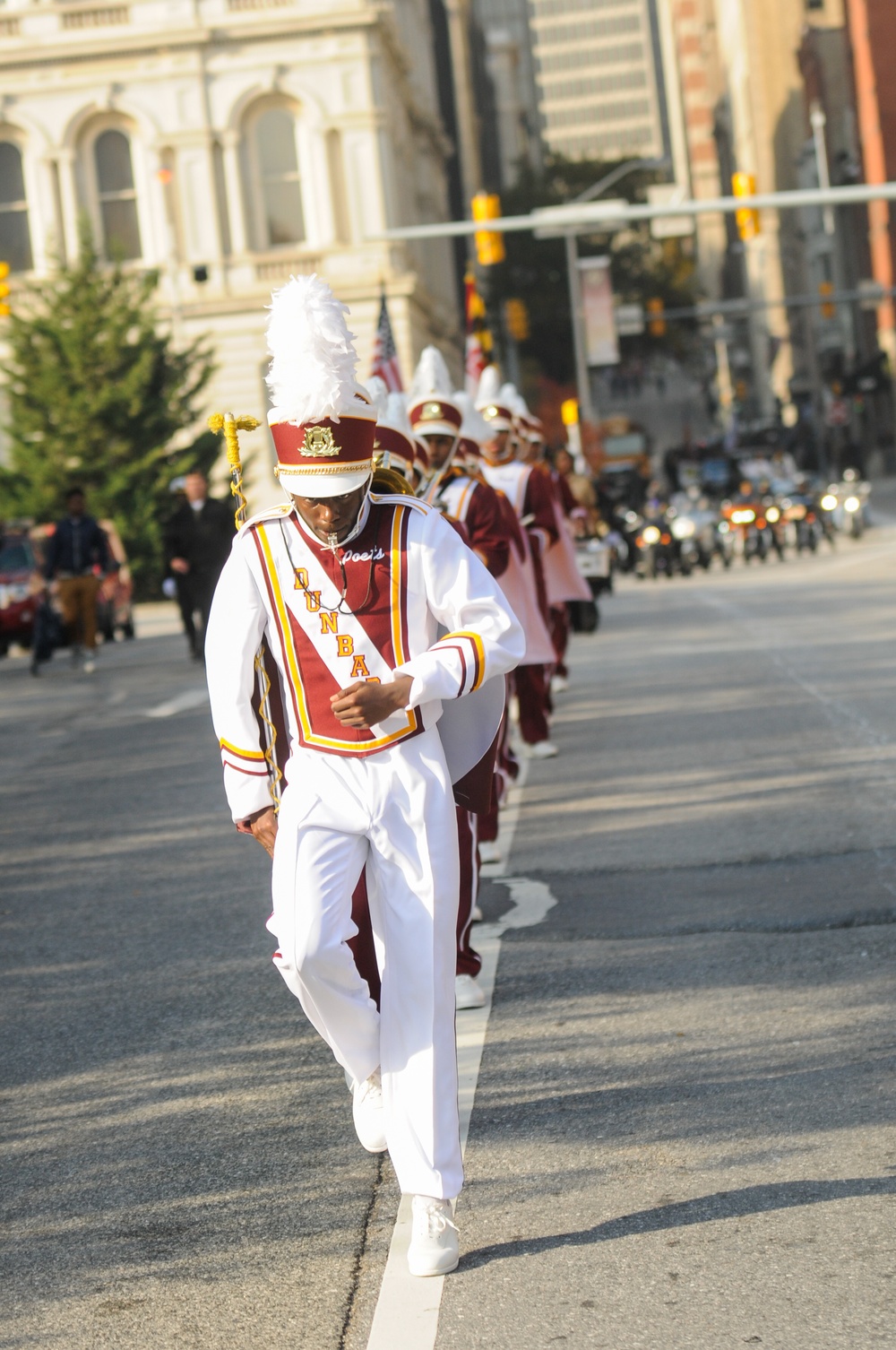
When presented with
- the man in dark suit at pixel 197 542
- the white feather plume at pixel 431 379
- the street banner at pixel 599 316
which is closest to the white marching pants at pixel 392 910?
the white feather plume at pixel 431 379

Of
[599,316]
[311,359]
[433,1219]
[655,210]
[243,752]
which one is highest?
[599,316]

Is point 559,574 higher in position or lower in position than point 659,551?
lower

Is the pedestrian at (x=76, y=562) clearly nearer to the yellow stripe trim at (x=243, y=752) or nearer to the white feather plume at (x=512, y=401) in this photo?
the white feather plume at (x=512, y=401)

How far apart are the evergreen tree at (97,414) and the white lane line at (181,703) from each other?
1769 centimetres

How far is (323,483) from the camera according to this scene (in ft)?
13.8

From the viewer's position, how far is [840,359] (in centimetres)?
8294

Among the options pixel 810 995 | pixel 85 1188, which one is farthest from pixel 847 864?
pixel 85 1188

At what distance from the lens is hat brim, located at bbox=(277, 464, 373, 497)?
4.21 metres

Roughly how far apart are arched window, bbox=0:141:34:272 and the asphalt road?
119 feet

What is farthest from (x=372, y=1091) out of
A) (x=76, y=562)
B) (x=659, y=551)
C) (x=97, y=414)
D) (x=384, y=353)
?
(x=97, y=414)

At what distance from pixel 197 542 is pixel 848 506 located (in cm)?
2049

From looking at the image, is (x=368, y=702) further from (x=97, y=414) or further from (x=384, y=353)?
(x=97, y=414)

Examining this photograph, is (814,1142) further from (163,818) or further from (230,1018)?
(163,818)

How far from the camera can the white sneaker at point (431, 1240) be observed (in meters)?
4.07
